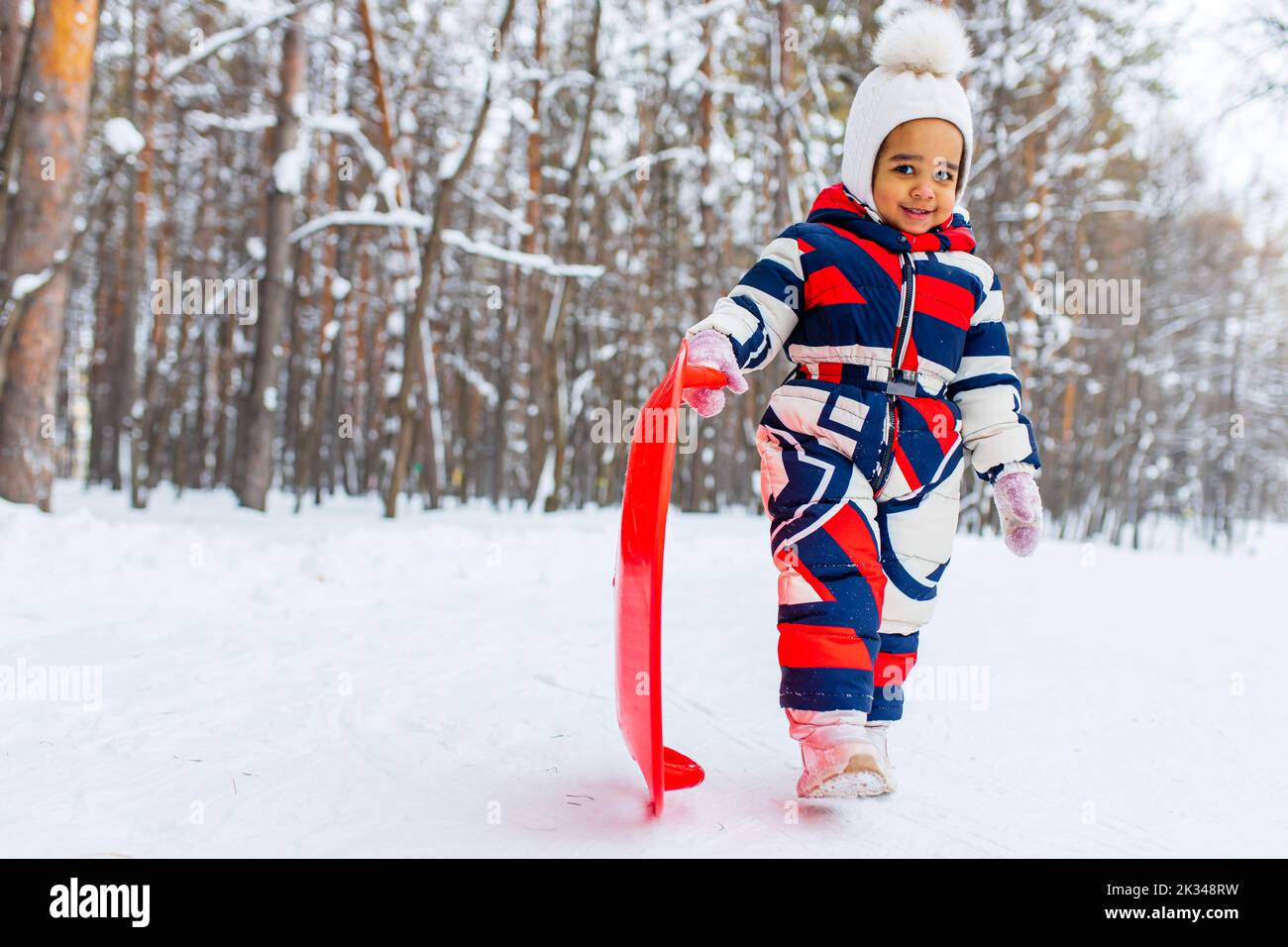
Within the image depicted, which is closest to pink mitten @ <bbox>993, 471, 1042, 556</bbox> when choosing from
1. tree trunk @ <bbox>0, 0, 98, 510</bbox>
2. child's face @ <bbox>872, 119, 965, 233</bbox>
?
child's face @ <bbox>872, 119, 965, 233</bbox>

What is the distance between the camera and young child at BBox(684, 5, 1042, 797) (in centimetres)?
181

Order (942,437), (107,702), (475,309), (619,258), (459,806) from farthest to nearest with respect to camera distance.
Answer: (475,309) < (619,258) < (107,702) < (942,437) < (459,806)

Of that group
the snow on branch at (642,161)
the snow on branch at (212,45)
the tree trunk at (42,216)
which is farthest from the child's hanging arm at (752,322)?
the snow on branch at (642,161)

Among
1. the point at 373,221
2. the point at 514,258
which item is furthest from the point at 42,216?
the point at 514,258

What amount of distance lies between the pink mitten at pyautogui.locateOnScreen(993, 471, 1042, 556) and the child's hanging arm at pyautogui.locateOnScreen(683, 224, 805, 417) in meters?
0.61

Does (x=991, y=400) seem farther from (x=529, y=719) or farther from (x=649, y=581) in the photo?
(x=529, y=719)

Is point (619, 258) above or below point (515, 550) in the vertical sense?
→ above

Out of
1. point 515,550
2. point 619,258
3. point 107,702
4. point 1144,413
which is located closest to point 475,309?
point 619,258

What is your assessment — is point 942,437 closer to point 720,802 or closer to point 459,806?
point 720,802

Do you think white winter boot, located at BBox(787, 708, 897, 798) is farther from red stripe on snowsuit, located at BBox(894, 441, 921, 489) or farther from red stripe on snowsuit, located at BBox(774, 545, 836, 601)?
red stripe on snowsuit, located at BBox(894, 441, 921, 489)

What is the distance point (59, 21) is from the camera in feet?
18.2

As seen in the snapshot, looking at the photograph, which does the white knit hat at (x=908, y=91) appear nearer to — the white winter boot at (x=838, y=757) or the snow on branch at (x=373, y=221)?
the white winter boot at (x=838, y=757)

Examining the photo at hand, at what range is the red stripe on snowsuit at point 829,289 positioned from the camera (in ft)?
6.38
